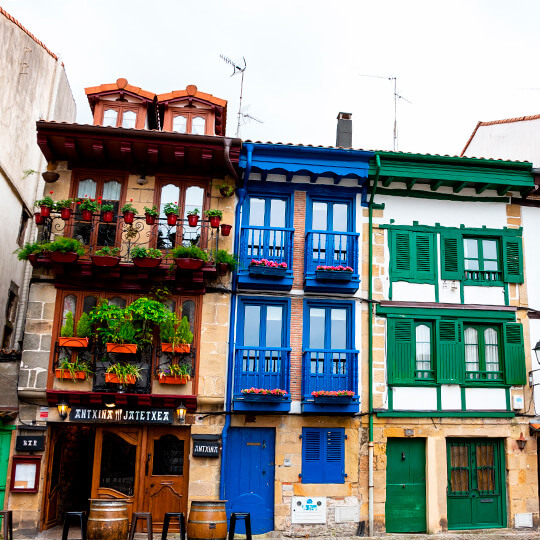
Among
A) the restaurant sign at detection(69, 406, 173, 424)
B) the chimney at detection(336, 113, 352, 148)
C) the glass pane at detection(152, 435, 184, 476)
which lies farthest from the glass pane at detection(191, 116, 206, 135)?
the glass pane at detection(152, 435, 184, 476)

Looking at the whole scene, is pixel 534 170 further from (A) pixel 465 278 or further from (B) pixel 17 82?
(B) pixel 17 82

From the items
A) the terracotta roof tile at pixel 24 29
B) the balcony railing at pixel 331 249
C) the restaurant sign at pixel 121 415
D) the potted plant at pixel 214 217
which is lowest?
the restaurant sign at pixel 121 415

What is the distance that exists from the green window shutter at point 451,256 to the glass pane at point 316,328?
3.37m

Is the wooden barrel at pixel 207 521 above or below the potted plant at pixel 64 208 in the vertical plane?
below

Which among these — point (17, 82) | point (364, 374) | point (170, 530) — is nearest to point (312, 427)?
point (364, 374)

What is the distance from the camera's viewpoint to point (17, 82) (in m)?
18.1

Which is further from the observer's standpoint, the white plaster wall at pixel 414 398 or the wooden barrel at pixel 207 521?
the white plaster wall at pixel 414 398

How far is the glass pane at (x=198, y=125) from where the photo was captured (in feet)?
52.5

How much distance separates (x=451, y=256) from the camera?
1619cm

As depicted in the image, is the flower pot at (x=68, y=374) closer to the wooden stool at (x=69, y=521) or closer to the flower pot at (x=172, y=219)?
the wooden stool at (x=69, y=521)

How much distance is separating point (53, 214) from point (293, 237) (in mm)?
5887

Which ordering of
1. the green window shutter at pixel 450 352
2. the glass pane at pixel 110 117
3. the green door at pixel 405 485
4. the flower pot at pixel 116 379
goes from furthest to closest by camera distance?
the glass pane at pixel 110 117 < the green window shutter at pixel 450 352 < the green door at pixel 405 485 < the flower pot at pixel 116 379

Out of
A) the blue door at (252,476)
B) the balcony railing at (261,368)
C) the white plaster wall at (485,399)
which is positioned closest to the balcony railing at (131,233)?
the balcony railing at (261,368)

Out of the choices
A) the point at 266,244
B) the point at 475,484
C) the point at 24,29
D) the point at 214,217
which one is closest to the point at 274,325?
the point at 266,244
